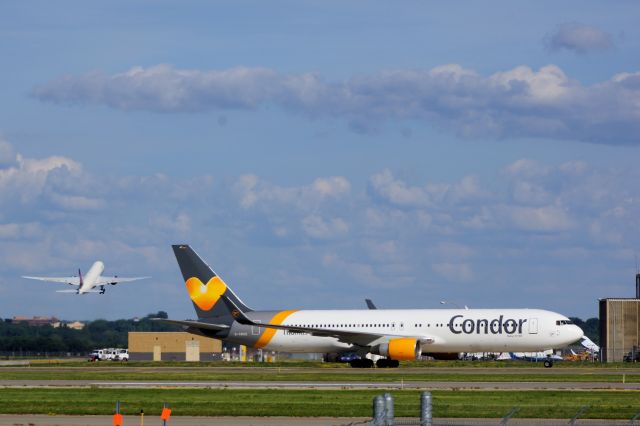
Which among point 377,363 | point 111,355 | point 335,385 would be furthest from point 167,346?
point 335,385

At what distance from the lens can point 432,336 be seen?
7831 centimetres

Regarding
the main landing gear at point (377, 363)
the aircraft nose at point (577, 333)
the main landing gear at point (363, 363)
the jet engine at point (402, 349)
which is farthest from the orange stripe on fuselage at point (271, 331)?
the aircraft nose at point (577, 333)

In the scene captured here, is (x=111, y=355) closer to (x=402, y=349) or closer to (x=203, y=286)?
(x=203, y=286)

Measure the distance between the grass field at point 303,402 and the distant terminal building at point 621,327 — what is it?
6448 cm

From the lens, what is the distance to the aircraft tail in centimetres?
8394

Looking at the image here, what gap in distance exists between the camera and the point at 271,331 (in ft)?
272

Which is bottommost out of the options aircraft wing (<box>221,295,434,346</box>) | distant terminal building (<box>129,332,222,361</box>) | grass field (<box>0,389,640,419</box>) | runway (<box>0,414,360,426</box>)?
runway (<box>0,414,360,426</box>)

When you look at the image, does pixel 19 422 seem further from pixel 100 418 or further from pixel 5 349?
pixel 5 349

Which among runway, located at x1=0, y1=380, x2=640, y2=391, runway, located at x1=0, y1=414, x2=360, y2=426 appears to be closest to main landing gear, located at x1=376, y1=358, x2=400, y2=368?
runway, located at x1=0, y1=380, x2=640, y2=391

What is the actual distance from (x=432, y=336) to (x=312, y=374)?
14190 mm

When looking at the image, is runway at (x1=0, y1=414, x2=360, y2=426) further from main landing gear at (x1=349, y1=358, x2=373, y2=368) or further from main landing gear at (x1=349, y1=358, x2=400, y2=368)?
main landing gear at (x1=349, y1=358, x2=373, y2=368)

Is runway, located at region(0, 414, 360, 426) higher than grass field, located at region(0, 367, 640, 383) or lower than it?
lower

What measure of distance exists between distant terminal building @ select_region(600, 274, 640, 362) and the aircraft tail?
134 feet

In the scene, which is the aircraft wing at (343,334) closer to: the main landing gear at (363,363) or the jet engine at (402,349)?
the jet engine at (402,349)
